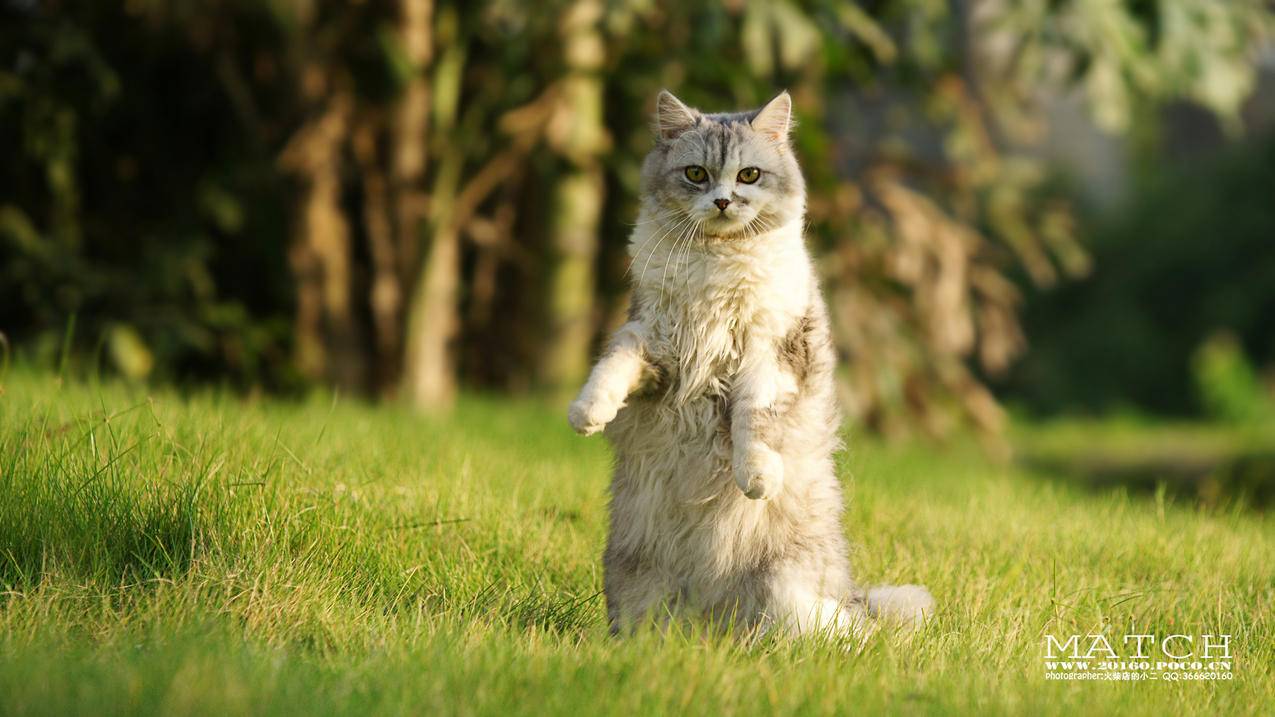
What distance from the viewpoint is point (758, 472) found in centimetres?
314

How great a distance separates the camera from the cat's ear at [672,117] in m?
3.73

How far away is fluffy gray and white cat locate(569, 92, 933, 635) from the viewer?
3.36 meters

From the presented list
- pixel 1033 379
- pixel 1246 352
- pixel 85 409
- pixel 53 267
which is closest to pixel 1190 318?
pixel 1246 352

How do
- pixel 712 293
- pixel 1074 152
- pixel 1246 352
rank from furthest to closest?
pixel 1074 152, pixel 1246 352, pixel 712 293

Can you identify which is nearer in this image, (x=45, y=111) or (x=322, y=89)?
(x=45, y=111)

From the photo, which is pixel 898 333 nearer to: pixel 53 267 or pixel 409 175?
pixel 409 175

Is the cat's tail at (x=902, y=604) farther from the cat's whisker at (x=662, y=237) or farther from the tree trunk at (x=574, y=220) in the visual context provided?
the tree trunk at (x=574, y=220)

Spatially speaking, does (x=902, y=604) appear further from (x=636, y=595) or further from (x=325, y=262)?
(x=325, y=262)

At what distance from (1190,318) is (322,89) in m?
12.2

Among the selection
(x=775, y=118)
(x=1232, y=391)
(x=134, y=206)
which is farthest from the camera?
(x=1232, y=391)

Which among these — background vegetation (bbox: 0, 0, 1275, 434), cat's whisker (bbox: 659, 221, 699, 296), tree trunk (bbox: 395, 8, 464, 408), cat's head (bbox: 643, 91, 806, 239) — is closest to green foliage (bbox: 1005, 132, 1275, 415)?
background vegetation (bbox: 0, 0, 1275, 434)

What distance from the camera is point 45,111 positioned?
23.3ft

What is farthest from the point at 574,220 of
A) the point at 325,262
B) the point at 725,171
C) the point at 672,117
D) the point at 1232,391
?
→ the point at 1232,391

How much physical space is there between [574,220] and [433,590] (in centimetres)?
460
